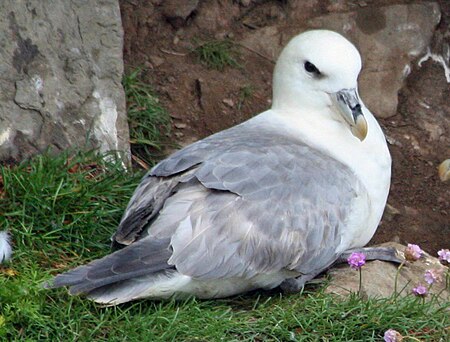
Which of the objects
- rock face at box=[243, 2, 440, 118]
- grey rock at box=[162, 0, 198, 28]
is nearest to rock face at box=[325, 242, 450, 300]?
rock face at box=[243, 2, 440, 118]

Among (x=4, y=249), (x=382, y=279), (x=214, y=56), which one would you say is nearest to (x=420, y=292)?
(x=382, y=279)

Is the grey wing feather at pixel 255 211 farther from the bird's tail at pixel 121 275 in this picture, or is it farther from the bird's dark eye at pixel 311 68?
the bird's dark eye at pixel 311 68

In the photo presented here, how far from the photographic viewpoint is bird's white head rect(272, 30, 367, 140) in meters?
5.59

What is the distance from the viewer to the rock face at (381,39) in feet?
24.0

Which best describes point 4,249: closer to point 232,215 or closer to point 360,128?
point 232,215

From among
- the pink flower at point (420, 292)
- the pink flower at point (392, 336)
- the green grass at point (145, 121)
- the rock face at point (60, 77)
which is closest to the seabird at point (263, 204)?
the pink flower at point (420, 292)

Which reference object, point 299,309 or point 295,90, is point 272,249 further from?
point 295,90

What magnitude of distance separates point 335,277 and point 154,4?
2476mm

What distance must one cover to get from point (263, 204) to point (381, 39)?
2.74 meters

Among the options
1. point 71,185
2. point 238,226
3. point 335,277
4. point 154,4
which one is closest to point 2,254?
point 71,185

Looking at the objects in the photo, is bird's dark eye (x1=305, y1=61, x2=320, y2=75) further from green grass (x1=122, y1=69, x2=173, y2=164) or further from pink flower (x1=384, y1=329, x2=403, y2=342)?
pink flower (x1=384, y1=329, x2=403, y2=342)

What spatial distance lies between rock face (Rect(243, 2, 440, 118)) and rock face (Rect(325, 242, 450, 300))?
1.87 meters

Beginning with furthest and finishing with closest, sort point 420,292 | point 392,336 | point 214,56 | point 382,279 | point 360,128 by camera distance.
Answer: point 214,56
point 360,128
point 382,279
point 420,292
point 392,336

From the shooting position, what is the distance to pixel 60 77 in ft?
19.9
